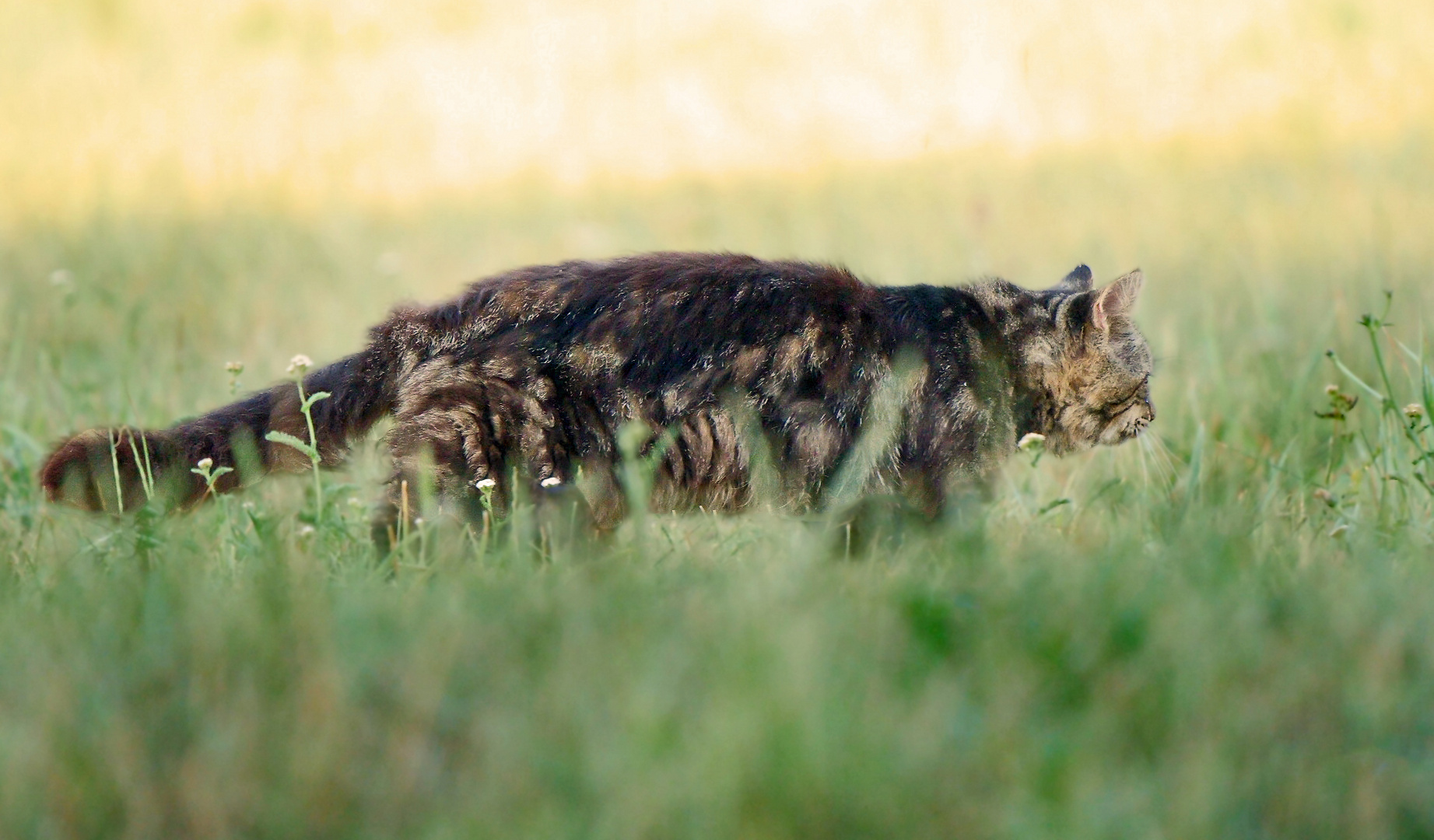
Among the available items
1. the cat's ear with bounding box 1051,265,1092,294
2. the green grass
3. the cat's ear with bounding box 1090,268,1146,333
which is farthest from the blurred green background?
the cat's ear with bounding box 1051,265,1092,294

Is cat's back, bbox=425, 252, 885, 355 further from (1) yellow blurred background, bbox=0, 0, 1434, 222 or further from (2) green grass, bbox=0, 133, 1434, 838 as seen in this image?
(1) yellow blurred background, bbox=0, 0, 1434, 222

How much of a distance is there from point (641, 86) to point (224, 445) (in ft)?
22.8

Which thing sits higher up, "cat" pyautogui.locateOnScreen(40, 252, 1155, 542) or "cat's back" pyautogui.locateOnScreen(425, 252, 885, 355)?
"cat's back" pyautogui.locateOnScreen(425, 252, 885, 355)

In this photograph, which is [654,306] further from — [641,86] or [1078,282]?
[641,86]

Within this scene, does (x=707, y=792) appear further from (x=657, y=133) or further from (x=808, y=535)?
(x=657, y=133)

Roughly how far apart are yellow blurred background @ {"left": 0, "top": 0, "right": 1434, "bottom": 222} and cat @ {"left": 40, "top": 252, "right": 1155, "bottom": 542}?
A: 474 centimetres

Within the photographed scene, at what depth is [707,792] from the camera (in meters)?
1.55

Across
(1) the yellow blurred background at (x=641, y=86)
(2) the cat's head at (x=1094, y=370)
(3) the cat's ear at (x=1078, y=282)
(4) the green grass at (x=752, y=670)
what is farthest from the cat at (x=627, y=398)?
(1) the yellow blurred background at (x=641, y=86)

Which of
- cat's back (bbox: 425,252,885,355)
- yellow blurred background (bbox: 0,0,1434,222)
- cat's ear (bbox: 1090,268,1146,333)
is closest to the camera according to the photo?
cat's back (bbox: 425,252,885,355)

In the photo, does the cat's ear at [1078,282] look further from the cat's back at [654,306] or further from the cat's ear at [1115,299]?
the cat's back at [654,306]

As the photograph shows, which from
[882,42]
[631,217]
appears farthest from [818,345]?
[882,42]

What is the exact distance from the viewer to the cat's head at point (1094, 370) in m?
3.52

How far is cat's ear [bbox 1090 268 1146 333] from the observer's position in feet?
11.4

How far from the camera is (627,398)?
9.65ft
